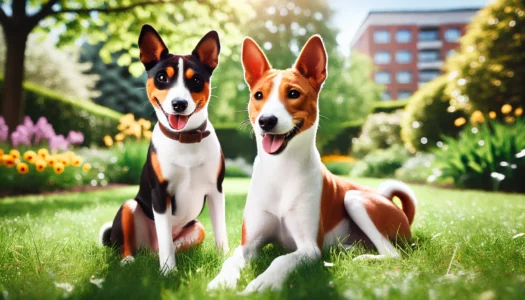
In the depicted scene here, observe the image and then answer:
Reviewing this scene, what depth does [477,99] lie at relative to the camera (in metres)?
9.23

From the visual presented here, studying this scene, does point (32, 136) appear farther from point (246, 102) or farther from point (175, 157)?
point (175, 157)

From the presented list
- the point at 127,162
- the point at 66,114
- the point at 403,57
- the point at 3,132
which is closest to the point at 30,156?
the point at 3,132

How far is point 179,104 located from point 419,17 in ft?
162

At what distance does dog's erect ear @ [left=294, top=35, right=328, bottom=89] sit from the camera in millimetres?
2715

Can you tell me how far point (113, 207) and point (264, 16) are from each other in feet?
39.4

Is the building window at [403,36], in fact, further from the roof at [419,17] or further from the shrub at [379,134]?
the shrub at [379,134]

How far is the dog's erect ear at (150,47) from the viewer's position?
9.63ft

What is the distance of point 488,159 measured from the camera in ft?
25.4

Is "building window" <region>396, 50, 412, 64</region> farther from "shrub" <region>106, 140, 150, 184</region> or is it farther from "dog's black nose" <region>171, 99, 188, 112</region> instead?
"dog's black nose" <region>171, 99, 188, 112</region>

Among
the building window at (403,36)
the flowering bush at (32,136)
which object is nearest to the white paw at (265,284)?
the flowering bush at (32,136)

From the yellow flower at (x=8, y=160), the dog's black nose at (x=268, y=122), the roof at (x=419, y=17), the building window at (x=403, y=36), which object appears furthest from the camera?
the building window at (x=403, y=36)

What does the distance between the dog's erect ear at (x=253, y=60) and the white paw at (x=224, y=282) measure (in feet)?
4.17

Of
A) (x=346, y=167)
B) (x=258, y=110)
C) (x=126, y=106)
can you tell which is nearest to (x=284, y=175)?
(x=258, y=110)

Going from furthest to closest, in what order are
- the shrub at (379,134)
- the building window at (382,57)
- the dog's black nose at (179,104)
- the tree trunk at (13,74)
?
the building window at (382,57) < the shrub at (379,134) < the tree trunk at (13,74) < the dog's black nose at (179,104)
